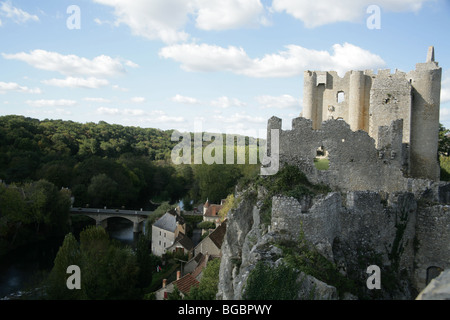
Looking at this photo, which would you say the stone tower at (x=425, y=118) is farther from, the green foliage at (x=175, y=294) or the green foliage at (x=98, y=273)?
the green foliage at (x=98, y=273)

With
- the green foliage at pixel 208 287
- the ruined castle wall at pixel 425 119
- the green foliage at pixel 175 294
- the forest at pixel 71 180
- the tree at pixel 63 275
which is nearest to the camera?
the ruined castle wall at pixel 425 119

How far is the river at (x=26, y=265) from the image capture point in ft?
101

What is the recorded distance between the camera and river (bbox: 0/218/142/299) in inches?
1213

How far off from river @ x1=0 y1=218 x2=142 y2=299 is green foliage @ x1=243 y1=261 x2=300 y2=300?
74.2 feet

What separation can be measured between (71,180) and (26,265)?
96.2 feet

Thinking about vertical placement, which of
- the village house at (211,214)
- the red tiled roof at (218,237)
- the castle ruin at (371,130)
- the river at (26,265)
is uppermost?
the castle ruin at (371,130)

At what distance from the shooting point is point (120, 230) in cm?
5825

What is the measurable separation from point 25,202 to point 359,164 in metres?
42.5

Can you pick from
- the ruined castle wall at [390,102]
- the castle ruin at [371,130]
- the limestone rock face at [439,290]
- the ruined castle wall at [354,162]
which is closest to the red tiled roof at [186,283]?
the castle ruin at [371,130]

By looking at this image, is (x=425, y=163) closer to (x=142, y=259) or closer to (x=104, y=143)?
(x=142, y=259)

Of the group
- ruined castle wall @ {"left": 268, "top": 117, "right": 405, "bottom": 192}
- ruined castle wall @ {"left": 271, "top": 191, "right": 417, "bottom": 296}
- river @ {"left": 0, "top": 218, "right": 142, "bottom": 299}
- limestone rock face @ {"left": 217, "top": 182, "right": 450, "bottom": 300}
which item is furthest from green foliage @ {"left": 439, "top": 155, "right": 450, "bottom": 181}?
river @ {"left": 0, "top": 218, "right": 142, "bottom": 299}

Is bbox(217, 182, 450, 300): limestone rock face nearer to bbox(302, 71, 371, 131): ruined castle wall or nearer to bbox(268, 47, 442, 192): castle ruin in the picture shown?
bbox(268, 47, 442, 192): castle ruin

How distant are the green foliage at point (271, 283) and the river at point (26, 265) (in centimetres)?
2263

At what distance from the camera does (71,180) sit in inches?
2562
